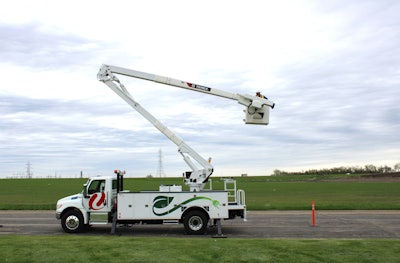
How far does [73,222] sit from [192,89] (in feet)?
24.8

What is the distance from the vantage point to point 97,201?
17.4 m

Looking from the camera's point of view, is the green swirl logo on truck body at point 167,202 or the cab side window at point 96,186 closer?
the green swirl logo on truck body at point 167,202

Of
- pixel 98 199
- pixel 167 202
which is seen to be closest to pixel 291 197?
pixel 167 202

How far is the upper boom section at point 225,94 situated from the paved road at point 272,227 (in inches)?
185

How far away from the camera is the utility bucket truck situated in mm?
16812

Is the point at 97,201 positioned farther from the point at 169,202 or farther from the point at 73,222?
the point at 169,202

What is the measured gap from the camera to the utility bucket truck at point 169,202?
1681 cm

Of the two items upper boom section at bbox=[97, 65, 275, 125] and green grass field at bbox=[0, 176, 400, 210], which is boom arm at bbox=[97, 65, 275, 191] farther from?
green grass field at bbox=[0, 176, 400, 210]

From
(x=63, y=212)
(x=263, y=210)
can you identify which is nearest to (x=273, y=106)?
(x=63, y=212)

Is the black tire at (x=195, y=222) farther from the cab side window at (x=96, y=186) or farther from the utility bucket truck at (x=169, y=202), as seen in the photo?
the cab side window at (x=96, y=186)

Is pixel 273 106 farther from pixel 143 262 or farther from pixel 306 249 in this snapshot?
pixel 143 262

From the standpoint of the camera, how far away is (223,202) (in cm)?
1694

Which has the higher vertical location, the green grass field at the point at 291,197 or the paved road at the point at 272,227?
the green grass field at the point at 291,197

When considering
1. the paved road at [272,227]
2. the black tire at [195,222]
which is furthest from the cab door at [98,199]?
the black tire at [195,222]
